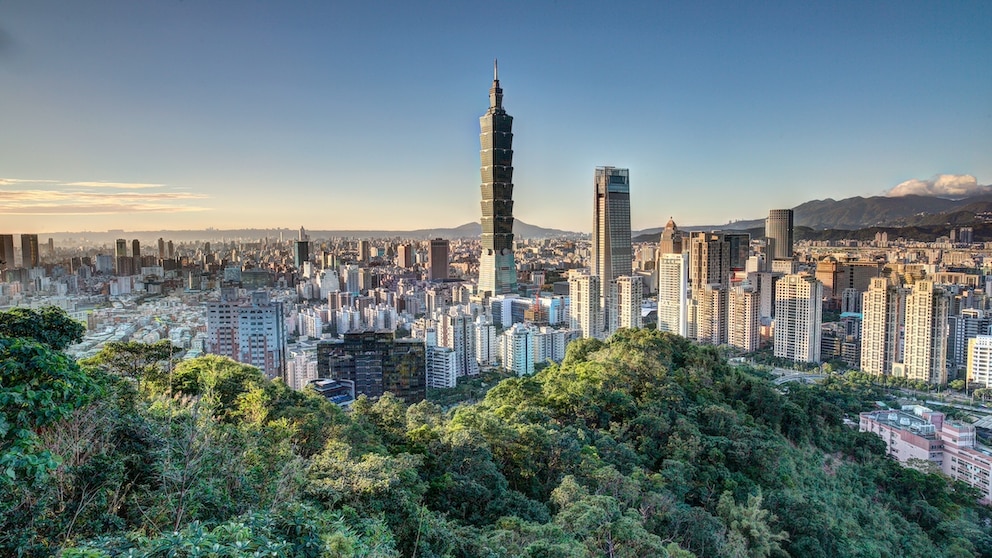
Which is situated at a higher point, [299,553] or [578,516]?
[299,553]

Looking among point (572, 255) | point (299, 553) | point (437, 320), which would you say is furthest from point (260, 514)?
point (572, 255)

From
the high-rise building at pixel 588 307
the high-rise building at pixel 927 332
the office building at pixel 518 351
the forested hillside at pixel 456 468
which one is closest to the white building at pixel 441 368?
the office building at pixel 518 351

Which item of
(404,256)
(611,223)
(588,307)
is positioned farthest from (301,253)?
(611,223)

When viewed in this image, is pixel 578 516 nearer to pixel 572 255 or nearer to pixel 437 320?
pixel 437 320

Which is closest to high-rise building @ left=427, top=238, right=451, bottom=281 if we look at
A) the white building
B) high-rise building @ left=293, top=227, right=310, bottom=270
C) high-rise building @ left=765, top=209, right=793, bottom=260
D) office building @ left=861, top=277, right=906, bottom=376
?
high-rise building @ left=293, top=227, right=310, bottom=270

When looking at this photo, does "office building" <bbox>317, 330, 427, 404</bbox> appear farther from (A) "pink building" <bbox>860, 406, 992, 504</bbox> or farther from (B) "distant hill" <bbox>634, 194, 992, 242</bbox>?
(B) "distant hill" <bbox>634, 194, 992, 242</bbox>
